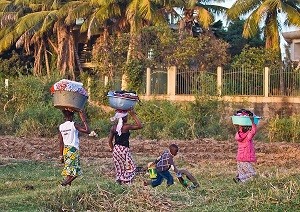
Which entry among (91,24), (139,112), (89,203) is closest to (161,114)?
(139,112)

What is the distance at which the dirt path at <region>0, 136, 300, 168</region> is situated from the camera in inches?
626

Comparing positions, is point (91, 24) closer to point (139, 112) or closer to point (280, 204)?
point (139, 112)

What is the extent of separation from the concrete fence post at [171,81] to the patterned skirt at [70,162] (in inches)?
634

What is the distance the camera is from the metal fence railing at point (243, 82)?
23719 mm

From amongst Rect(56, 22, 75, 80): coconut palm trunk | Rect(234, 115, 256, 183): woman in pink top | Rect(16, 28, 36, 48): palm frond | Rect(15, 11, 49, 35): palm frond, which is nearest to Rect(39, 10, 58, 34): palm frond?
Rect(15, 11, 49, 35): palm frond

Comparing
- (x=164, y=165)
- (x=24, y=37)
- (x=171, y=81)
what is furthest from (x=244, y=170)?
(x=24, y=37)

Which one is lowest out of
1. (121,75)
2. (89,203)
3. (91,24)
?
(89,203)

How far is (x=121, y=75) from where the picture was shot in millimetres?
29312

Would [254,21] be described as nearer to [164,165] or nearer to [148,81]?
[148,81]

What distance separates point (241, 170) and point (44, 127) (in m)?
11.8

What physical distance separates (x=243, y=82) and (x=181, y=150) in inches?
273

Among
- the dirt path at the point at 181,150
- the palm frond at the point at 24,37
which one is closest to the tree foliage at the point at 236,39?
the palm frond at the point at 24,37

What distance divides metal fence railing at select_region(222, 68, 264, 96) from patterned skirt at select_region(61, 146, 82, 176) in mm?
13969

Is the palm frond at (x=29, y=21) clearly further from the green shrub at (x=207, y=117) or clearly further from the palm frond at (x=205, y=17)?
the green shrub at (x=207, y=117)
